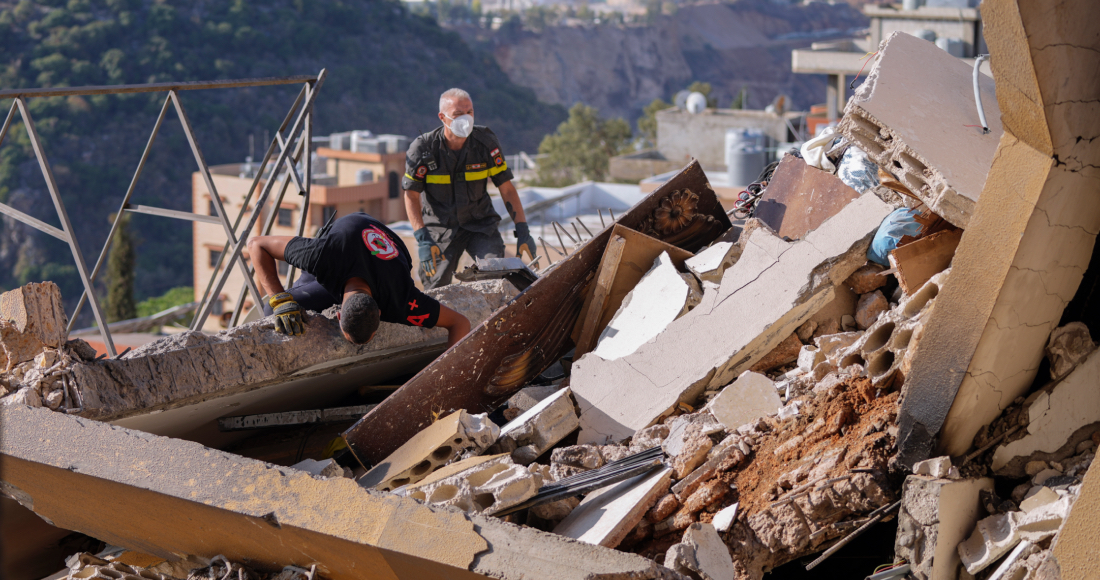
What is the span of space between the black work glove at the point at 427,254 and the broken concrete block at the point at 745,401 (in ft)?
9.66

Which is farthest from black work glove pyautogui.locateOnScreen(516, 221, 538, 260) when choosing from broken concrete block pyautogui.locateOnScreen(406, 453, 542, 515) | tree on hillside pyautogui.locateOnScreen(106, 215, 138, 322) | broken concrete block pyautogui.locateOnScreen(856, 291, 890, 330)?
tree on hillside pyautogui.locateOnScreen(106, 215, 138, 322)

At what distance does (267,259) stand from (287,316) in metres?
0.39

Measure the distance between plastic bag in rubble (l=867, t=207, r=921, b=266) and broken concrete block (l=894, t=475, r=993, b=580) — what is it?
1.18 m

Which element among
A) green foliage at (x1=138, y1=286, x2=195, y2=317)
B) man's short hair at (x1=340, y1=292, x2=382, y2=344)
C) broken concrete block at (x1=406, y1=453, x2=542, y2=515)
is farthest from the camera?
green foliage at (x1=138, y1=286, x2=195, y2=317)

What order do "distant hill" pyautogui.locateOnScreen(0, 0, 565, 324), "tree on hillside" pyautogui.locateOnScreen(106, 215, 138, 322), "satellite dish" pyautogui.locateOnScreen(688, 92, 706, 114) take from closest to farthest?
"tree on hillside" pyautogui.locateOnScreen(106, 215, 138, 322) → "satellite dish" pyautogui.locateOnScreen(688, 92, 706, 114) → "distant hill" pyautogui.locateOnScreen(0, 0, 565, 324)

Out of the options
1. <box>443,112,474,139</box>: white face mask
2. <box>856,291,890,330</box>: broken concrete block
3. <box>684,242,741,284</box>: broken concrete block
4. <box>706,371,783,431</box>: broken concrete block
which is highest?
<box>443,112,474,139</box>: white face mask

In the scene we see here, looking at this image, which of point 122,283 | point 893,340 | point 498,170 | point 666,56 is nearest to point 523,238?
point 498,170

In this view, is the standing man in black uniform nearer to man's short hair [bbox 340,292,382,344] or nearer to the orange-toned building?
man's short hair [bbox 340,292,382,344]

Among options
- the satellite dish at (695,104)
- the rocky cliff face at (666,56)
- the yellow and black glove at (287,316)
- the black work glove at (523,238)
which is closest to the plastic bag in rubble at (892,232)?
the yellow and black glove at (287,316)

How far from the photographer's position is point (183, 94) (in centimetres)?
5044

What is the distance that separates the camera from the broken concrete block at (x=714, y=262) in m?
4.08

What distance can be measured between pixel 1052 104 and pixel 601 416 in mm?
2071

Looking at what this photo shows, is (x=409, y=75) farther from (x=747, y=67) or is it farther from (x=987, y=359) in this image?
(x=987, y=359)

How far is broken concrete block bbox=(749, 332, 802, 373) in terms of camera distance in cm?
368
